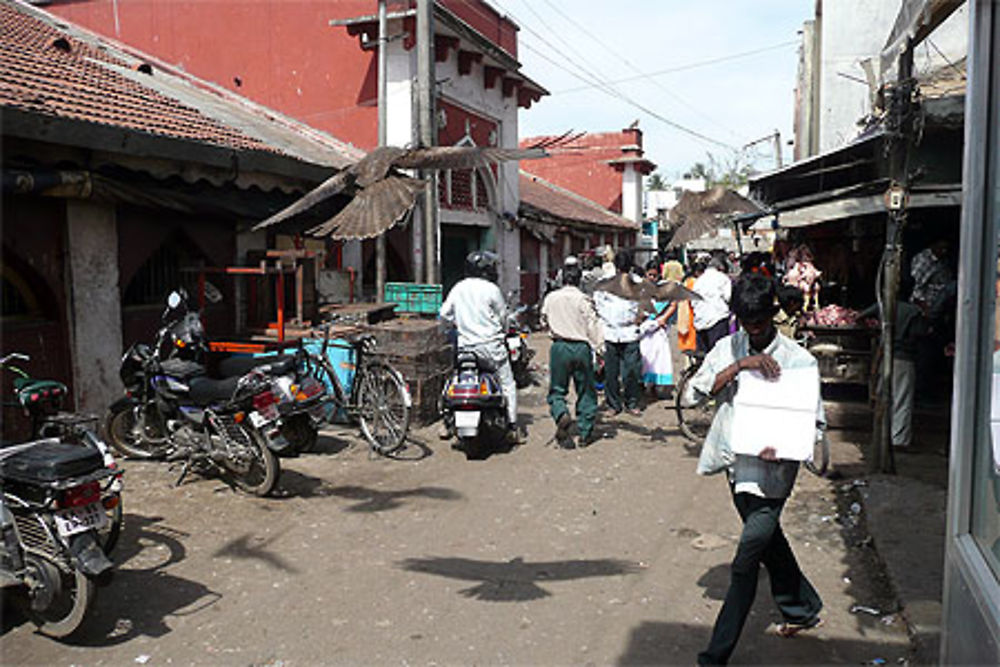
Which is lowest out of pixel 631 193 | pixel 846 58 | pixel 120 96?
pixel 120 96

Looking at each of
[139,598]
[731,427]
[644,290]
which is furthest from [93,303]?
[731,427]

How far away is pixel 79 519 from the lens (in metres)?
3.75

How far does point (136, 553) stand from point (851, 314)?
273 inches

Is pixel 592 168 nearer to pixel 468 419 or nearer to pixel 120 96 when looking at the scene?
pixel 120 96

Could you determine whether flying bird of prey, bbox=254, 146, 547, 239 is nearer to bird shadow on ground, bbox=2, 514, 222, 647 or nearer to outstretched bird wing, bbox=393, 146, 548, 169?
outstretched bird wing, bbox=393, 146, 548, 169

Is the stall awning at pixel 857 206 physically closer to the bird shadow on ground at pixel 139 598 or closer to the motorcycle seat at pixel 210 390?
the motorcycle seat at pixel 210 390

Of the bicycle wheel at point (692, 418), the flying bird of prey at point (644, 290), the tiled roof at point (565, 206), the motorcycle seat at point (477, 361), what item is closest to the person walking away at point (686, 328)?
the flying bird of prey at point (644, 290)

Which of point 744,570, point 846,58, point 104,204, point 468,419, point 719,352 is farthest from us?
point 846,58

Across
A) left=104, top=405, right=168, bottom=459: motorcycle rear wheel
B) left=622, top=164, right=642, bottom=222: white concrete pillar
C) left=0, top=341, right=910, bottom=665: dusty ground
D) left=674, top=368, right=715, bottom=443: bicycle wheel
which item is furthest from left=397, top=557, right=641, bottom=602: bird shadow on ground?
left=622, top=164, right=642, bottom=222: white concrete pillar

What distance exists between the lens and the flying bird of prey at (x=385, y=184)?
5.76 metres

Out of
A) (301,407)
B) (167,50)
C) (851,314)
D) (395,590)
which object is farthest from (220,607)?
(167,50)

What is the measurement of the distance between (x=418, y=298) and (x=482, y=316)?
4139 mm

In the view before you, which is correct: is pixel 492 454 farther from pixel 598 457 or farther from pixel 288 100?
pixel 288 100

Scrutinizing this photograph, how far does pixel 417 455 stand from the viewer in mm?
7219
